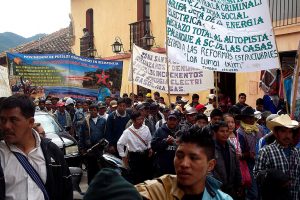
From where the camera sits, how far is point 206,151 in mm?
2730

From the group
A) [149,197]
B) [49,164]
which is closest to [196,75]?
[49,164]

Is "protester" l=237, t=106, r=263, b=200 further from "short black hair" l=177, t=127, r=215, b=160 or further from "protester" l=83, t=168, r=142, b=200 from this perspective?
"protester" l=83, t=168, r=142, b=200

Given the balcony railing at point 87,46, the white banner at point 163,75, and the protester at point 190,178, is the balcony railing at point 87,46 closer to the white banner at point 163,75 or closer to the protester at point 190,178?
the white banner at point 163,75

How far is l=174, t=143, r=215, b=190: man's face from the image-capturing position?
253cm

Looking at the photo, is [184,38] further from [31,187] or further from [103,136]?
[31,187]

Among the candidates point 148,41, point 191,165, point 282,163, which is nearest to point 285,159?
point 282,163

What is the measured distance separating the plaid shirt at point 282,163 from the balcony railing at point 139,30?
16.1 metres

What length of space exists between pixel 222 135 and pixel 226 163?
1.07 feet

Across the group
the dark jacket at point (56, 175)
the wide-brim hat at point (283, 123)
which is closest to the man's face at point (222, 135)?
the wide-brim hat at point (283, 123)

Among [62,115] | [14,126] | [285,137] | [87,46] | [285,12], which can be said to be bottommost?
[62,115]

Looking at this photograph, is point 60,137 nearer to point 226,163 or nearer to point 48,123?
point 48,123

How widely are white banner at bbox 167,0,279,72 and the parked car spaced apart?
313cm

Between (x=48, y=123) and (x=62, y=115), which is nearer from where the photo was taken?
(x=48, y=123)

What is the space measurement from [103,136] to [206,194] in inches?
277
